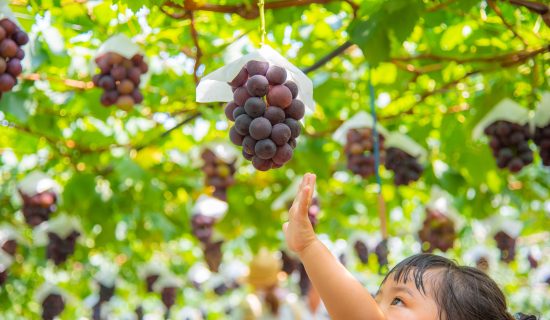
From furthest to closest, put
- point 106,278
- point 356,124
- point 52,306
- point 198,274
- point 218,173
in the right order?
point 198,274, point 106,278, point 52,306, point 218,173, point 356,124

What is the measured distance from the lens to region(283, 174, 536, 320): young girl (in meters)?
1.61

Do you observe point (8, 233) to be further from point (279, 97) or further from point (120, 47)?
point (279, 97)

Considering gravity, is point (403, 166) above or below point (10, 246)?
above

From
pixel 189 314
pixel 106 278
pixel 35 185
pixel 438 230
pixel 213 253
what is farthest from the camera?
pixel 189 314

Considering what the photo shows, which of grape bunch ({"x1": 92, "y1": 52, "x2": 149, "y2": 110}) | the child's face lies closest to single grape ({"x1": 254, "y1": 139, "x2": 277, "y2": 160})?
the child's face

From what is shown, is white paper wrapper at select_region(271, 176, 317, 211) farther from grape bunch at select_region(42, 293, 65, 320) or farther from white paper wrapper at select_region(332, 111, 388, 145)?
grape bunch at select_region(42, 293, 65, 320)

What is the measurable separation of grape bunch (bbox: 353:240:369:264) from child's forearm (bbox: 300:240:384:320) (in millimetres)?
4241

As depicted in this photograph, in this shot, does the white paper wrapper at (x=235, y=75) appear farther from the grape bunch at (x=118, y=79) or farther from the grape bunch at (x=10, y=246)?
the grape bunch at (x=10, y=246)

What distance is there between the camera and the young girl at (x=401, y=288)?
1605 mm

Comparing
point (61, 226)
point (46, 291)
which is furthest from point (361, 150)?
point (46, 291)

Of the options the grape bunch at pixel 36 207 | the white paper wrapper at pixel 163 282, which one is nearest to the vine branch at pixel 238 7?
the grape bunch at pixel 36 207

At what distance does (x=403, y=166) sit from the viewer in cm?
377

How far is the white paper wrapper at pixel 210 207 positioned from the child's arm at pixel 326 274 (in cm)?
312

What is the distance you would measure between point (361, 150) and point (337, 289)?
2.04m
